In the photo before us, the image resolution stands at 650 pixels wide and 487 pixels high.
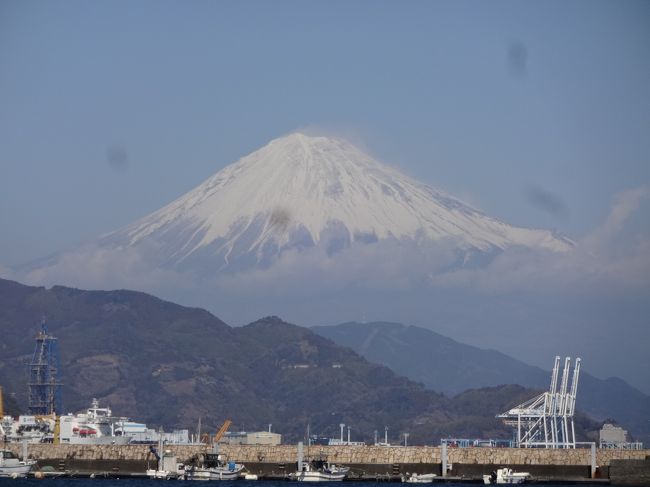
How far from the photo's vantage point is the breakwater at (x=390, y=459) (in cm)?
10081

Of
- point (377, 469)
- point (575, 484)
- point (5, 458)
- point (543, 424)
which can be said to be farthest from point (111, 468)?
point (543, 424)

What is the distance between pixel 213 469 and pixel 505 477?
20.4 metres

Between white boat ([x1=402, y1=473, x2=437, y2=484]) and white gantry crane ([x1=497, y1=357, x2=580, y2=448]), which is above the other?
white gantry crane ([x1=497, y1=357, x2=580, y2=448])

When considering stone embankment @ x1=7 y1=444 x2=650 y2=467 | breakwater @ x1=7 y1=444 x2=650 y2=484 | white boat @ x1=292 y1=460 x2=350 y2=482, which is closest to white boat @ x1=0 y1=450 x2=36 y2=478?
breakwater @ x1=7 y1=444 x2=650 y2=484

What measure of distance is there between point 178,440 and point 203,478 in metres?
40.1

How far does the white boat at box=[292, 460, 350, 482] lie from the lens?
100 meters

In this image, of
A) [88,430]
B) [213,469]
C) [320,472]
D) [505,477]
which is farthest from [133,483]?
[88,430]

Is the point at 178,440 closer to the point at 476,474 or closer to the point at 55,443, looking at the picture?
the point at 55,443

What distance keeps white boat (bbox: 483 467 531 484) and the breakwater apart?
2.80 meters

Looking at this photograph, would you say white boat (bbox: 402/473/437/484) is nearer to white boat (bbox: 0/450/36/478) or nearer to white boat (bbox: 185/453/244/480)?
white boat (bbox: 185/453/244/480)

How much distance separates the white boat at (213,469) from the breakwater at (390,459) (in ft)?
8.37

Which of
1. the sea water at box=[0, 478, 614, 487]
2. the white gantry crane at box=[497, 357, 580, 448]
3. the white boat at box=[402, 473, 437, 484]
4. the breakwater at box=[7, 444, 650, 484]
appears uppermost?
the white gantry crane at box=[497, 357, 580, 448]

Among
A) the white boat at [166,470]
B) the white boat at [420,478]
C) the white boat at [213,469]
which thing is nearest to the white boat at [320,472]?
the white boat at [213,469]

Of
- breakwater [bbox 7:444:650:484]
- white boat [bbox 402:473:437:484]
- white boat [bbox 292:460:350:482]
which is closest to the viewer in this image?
white boat [bbox 402:473:437:484]
